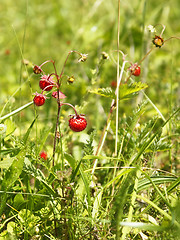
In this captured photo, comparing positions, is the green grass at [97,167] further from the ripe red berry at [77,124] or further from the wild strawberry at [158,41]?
the wild strawberry at [158,41]

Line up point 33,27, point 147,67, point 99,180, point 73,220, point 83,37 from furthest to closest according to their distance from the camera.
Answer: point 33,27 → point 83,37 → point 147,67 → point 99,180 → point 73,220

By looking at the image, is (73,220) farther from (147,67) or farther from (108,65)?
(108,65)

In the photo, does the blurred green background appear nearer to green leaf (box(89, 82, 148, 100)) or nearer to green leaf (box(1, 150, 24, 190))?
green leaf (box(89, 82, 148, 100))

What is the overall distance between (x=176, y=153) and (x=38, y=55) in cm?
234

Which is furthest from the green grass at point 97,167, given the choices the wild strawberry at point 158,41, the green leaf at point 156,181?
the wild strawberry at point 158,41

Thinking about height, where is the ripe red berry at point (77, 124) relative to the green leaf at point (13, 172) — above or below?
above

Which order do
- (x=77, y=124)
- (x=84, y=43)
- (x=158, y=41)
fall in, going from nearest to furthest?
(x=77, y=124) < (x=158, y=41) < (x=84, y=43)

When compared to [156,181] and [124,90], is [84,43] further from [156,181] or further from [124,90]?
[156,181]

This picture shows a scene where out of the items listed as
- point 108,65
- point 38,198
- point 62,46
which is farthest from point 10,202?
point 62,46

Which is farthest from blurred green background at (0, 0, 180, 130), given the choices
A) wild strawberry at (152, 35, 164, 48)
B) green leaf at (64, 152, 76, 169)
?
green leaf at (64, 152, 76, 169)

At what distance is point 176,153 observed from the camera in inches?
60.8

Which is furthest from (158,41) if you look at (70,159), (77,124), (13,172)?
(13,172)

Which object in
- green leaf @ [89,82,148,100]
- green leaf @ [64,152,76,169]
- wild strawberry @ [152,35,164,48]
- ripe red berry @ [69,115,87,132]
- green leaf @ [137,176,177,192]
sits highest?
wild strawberry @ [152,35,164,48]

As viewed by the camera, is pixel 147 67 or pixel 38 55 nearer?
pixel 147 67
